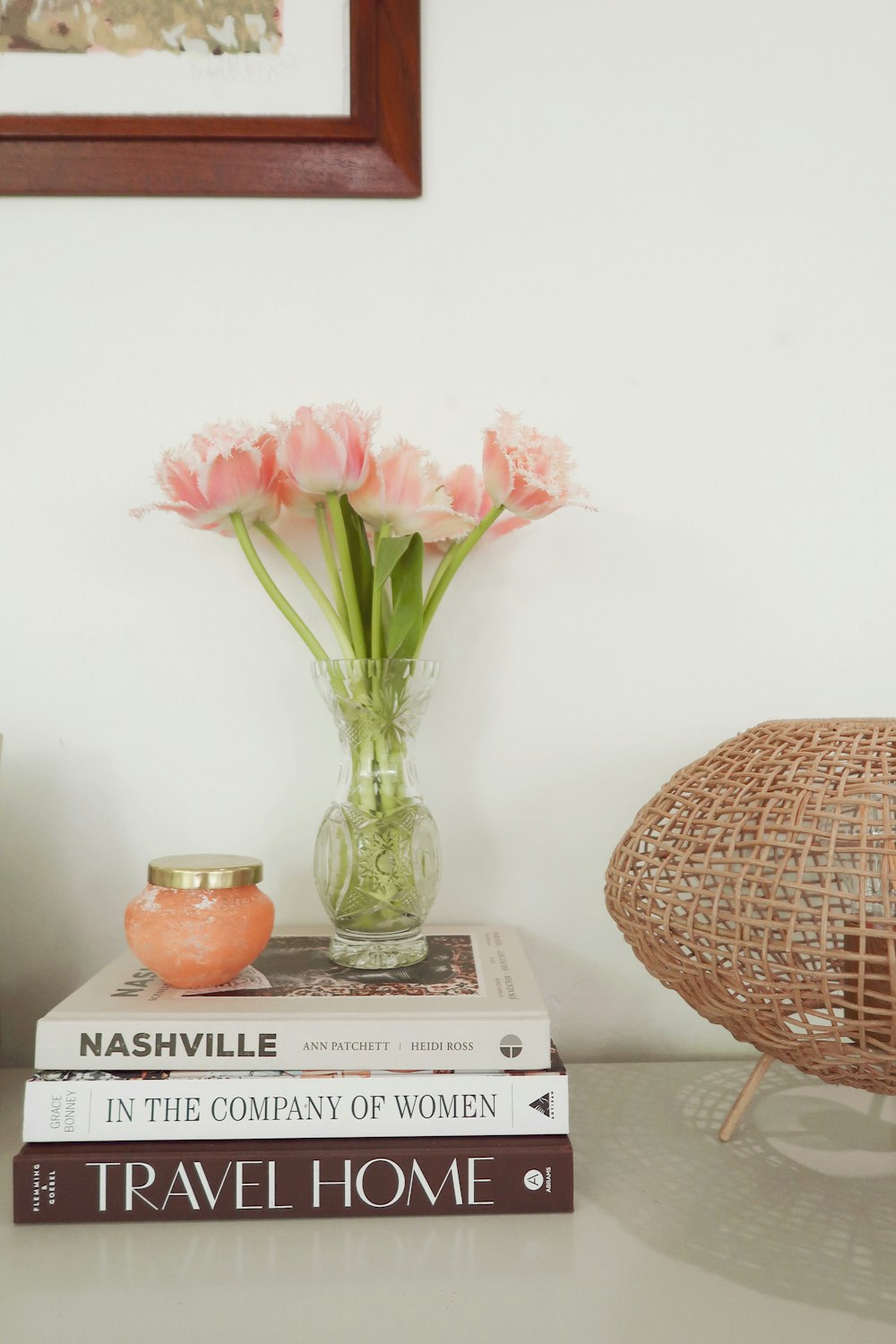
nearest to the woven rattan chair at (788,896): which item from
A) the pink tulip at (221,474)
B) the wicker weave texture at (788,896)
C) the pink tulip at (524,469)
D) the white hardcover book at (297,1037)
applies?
the wicker weave texture at (788,896)

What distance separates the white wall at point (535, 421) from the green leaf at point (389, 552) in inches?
6.1

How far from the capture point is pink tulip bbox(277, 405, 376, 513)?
2.06ft

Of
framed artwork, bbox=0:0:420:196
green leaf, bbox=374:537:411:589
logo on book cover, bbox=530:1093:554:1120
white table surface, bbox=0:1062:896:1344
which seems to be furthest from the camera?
framed artwork, bbox=0:0:420:196

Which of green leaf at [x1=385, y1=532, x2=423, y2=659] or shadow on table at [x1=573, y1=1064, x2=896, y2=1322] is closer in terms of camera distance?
shadow on table at [x1=573, y1=1064, x2=896, y2=1322]

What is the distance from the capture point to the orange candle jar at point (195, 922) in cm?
58

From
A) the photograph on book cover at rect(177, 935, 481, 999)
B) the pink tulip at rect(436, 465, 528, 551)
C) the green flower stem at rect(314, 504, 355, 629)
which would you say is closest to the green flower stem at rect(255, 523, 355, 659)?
the green flower stem at rect(314, 504, 355, 629)

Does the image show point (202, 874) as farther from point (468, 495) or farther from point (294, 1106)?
point (468, 495)

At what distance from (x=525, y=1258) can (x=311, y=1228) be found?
12 cm

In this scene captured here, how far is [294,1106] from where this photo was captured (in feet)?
1.76

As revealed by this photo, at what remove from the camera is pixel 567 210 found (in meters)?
0.81

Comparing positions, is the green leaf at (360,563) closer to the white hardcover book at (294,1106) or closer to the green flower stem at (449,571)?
the green flower stem at (449,571)

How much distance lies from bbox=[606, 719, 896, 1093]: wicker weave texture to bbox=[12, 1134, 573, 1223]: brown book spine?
145 millimetres

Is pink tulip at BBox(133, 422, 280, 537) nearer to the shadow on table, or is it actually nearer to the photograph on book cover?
the photograph on book cover

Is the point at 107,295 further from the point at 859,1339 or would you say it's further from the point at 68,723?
the point at 859,1339
